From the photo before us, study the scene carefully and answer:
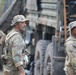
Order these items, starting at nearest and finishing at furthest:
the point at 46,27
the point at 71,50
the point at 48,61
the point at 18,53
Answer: the point at 71,50 → the point at 18,53 → the point at 48,61 → the point at 46,27

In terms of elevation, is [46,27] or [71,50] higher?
[71,50]

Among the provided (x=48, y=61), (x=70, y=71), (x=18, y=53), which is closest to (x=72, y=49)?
(x=70, y=71)

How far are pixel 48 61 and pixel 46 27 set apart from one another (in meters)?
0.93

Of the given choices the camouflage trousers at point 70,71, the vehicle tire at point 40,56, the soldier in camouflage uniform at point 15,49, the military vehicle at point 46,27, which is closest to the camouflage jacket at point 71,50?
the camouflage trousers at point 70,71

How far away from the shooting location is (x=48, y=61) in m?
9.46

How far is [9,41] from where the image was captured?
7.41m

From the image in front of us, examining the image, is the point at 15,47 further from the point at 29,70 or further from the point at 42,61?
the point at 29,70

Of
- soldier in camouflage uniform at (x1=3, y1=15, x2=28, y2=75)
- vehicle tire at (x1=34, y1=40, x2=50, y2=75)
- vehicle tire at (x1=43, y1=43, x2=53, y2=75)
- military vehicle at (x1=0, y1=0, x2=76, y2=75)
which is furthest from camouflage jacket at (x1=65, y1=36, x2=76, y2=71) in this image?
vehicle tire at (x1=34, y1=40, x2=50, y2=75)

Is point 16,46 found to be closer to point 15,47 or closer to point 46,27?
point 15,47

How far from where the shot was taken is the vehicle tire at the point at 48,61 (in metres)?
8.99

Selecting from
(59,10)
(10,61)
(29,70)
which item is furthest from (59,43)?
(29,70)

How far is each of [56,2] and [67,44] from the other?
1977mm

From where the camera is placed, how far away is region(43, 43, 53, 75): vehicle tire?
8986mm

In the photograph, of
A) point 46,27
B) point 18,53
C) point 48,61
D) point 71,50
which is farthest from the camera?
point 46,27
